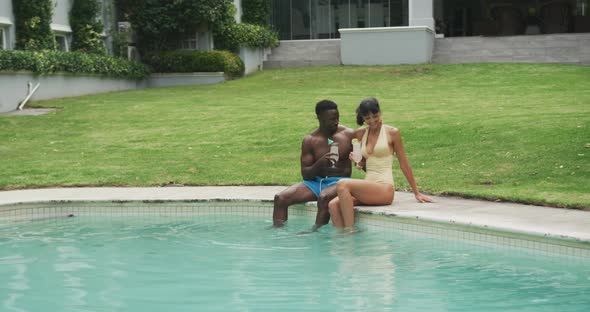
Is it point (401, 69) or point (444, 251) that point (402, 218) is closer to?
point (444, 251)

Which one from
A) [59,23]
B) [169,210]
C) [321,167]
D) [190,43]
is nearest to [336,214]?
[321,167]

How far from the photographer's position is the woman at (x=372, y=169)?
8.71 meters

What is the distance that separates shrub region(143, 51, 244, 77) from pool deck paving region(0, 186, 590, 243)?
17.5m

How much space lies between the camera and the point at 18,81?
75.6 feet

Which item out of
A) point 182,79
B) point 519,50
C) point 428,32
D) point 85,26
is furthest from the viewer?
Answer: point 428,32

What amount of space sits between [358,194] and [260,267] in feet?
5.55

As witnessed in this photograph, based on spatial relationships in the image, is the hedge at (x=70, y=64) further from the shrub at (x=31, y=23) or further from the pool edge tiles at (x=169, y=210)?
the pool edge tiles at (x=169, y=210)

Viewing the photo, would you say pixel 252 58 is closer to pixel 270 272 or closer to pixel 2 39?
pixel 2 39

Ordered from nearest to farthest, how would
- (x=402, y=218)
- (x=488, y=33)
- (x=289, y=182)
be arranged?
(x=402, y=218) → (x=289, y=182) → (x=488, y=33)

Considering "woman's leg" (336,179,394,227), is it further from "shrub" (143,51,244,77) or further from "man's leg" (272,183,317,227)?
"shrub" (143,51,244,77)

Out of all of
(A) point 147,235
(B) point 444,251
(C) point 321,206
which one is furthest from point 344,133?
(A) point 147,235

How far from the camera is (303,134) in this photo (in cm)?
1519

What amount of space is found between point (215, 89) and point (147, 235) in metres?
16.4

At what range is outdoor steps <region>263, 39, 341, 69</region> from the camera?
3181cm
